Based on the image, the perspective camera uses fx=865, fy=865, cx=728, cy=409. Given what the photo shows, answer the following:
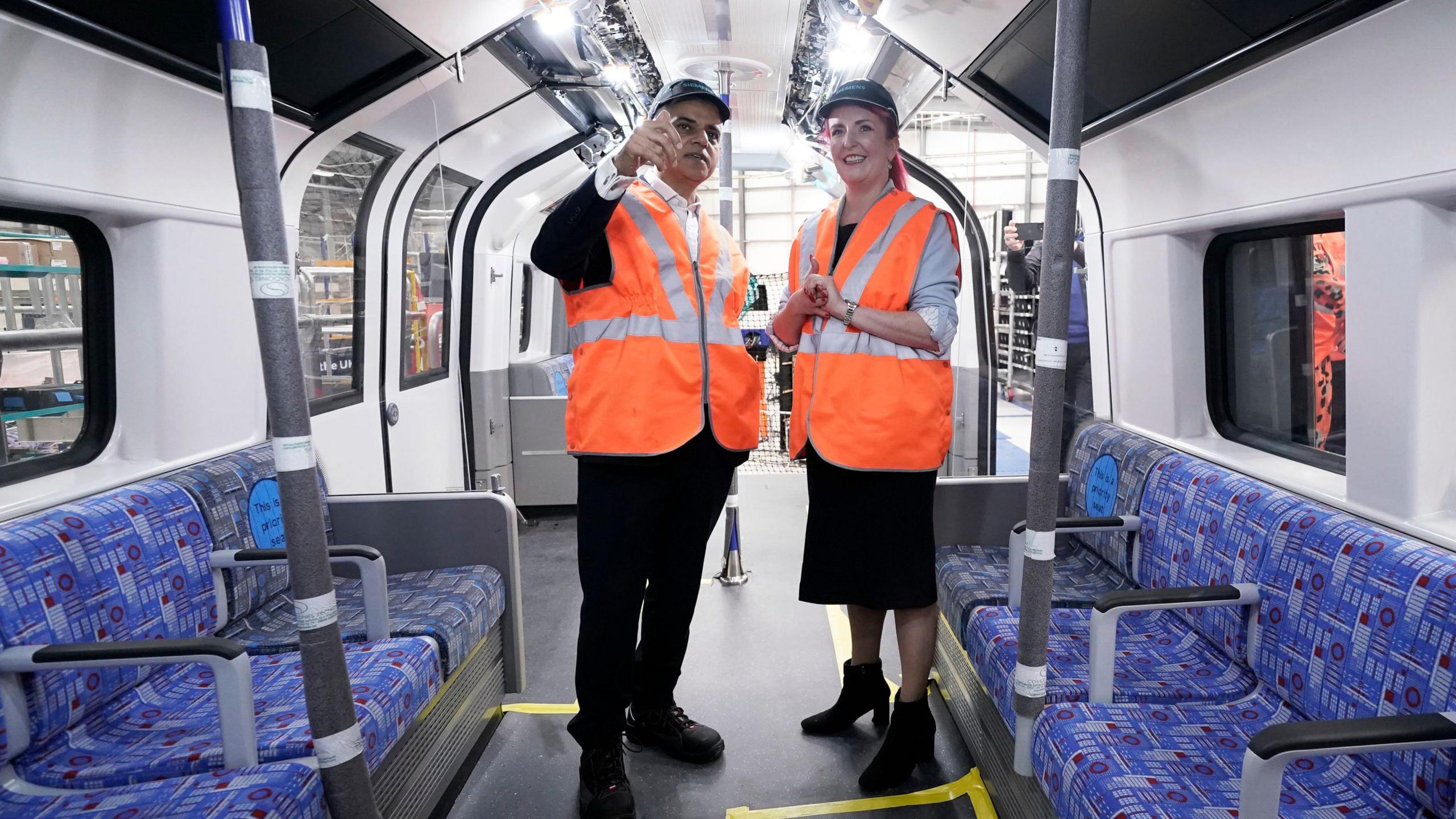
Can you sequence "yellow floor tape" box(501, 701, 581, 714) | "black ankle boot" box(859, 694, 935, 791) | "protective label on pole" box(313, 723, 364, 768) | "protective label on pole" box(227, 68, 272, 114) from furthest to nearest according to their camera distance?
"yellow floor tape" box(501, 701, 581, 714) → "black ankle boot" box(859, 694, 935, 791) → "protective label on pole" box(313, 723, 364, 768) → "protective label on pole" box(227, 68, 272, 114)

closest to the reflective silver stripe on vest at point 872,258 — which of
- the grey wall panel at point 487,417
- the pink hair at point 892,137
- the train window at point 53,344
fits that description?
the pink hair at point 892,137

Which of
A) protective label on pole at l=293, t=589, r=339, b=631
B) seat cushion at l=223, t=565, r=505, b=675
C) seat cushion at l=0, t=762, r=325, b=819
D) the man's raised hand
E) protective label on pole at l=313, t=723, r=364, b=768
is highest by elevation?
the man's raised hand

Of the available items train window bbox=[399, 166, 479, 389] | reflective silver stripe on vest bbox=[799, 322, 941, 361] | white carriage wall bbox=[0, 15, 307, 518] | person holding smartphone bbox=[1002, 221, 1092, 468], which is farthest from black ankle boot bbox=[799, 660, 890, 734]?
train window bbox=[399, 166, 479, 389]

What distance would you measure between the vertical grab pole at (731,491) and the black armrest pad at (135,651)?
2815 mm

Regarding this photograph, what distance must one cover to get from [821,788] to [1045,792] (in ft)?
2.71

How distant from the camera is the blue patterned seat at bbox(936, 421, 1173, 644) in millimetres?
3084

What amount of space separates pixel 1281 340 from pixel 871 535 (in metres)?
1.75

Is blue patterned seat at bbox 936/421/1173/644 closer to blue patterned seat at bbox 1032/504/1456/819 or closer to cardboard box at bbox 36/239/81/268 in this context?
blue patterned seat at bbox 1032/504/1456/819

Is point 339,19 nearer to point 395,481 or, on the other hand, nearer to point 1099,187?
point 395,481

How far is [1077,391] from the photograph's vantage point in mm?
4184

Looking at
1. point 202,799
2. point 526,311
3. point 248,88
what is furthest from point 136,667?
point 526,311

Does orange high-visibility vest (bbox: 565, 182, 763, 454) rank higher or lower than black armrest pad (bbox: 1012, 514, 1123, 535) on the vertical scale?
higher

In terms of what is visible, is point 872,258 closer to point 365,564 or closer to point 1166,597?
point 1166,597

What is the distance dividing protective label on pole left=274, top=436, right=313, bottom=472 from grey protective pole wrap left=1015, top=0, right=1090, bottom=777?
4.72ft
